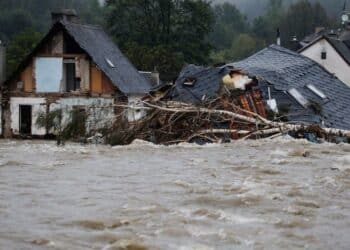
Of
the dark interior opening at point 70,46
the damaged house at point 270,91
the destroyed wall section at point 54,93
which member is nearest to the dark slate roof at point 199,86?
the damaged house at point 270,91

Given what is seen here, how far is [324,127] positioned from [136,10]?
41.1 metres

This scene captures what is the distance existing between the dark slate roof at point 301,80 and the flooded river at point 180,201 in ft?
13.7

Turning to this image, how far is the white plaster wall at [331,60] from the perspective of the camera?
4122 cm

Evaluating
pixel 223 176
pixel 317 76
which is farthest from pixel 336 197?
pixel 317 76

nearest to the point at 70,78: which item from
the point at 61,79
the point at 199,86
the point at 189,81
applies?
the point at 61,79

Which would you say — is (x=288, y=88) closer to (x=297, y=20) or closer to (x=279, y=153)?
(x=279, y=153)

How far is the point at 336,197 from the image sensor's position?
8.83m

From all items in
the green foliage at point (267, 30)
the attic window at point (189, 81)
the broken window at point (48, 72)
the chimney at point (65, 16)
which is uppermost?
the green foliage at point (267, 30)

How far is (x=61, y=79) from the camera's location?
2905 cm

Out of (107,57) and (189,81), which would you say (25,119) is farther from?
(189,81)

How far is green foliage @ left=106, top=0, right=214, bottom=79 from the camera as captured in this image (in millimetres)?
52844

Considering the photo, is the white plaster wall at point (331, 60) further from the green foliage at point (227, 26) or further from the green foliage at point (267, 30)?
the green foliage at point (227, 26)

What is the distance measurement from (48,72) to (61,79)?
0.60 metres

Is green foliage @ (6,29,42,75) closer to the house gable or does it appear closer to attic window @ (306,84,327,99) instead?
the house gable
